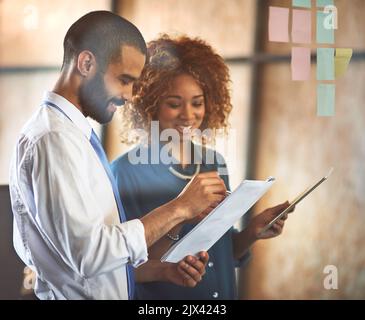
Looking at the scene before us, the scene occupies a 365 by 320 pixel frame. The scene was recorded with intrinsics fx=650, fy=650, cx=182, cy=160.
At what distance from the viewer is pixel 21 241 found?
175 cm

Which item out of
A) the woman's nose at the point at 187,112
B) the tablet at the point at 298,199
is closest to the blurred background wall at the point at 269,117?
the tablet at the point at 298,199

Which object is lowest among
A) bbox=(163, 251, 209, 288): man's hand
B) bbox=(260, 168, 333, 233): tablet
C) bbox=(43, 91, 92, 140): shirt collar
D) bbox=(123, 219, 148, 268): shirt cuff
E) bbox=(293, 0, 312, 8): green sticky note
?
bbox=(163, 251, 209, 288): man's hand

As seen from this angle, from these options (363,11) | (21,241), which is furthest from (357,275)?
(21,241)

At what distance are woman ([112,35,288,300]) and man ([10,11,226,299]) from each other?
1.2 inches

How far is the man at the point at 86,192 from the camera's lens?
5.39 ft

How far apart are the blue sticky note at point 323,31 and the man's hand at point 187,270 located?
2.30ft

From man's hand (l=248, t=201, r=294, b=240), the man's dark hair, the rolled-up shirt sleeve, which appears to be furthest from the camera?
man's hand (l=248, t=201, r=294, b=240)

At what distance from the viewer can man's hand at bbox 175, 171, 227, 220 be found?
5.79ft

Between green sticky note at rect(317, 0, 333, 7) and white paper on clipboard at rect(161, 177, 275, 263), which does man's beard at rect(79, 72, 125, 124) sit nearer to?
white paper on clipboard at rect(161, 177, 275, 263)

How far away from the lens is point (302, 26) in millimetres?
1867

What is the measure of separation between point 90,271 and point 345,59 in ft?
3.07

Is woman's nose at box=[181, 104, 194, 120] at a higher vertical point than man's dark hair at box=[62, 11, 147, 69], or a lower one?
lower

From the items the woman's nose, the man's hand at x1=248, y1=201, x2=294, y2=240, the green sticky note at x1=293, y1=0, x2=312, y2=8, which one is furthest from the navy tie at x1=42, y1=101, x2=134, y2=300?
the green sticky note at x1=293, y1=0, x2=312, y2=8

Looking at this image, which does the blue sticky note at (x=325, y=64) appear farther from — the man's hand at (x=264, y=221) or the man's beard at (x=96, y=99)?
the man's beard at (x=96, y=99)
